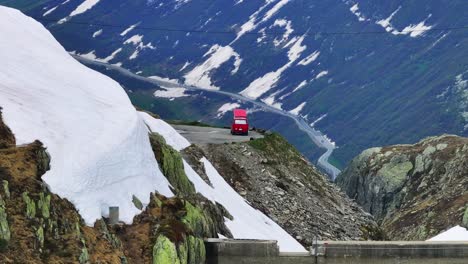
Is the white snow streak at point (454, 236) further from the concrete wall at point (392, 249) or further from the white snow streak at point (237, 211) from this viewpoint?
the concrete wall at point (392, 249)

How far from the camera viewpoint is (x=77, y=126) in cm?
4669

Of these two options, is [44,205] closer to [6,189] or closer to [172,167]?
[6,189]

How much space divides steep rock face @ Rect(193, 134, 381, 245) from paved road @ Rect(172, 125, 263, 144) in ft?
10.4

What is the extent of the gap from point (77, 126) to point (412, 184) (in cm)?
10344

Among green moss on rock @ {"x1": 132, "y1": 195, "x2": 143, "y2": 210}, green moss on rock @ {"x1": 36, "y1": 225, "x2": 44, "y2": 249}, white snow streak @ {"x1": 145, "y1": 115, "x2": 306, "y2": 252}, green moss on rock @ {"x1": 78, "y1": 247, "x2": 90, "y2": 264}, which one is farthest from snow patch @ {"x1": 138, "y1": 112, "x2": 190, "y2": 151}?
green moss on rock @ {"x1": 36, "y1": 225, "x2": 44, "y2": 249}

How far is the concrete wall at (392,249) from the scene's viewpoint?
5188 cm

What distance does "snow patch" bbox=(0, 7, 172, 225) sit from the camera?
42.6 meters

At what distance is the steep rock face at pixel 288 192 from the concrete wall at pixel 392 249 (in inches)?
711

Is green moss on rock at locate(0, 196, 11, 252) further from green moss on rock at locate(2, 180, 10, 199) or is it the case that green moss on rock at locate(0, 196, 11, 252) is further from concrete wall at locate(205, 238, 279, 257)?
concrete wall at locate(205, 238, 279, 257)

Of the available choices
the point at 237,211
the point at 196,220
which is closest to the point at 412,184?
the point at 237,211

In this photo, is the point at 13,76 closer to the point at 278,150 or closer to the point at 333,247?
the point at 333,247

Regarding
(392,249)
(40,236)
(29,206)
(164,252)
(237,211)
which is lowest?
(164,252)

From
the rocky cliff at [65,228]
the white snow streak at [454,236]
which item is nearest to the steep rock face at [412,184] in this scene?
the white snow streak at [454,236]

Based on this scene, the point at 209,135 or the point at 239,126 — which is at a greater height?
the point at 239,126
